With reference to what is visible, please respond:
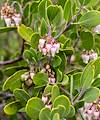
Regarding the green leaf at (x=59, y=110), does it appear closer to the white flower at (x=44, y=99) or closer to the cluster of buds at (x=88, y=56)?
the white flower at (x=44, y=99)

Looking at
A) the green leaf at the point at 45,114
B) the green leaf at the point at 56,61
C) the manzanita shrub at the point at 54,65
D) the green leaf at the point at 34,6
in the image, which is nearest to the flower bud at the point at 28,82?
the manzanita shrub at the point at 54,65

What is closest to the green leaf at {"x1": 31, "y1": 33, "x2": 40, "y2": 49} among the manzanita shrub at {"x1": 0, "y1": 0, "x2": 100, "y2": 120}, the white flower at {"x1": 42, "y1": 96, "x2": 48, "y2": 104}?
the manzanita shrub at {"x1": 0, "y1": 0, "x2": 100, "y2": 120}

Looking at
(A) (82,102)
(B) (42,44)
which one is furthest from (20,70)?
(A) (82,102)

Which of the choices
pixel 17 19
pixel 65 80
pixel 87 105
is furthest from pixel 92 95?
pixel 17 19

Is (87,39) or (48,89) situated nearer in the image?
(48,89)

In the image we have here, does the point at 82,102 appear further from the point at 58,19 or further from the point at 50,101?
the point at 58,19

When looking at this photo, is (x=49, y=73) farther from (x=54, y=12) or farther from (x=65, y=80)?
(x=54, y=12)

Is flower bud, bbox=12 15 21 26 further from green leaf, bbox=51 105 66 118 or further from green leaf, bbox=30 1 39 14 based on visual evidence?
green leaf, bbox=51 105 66 118
